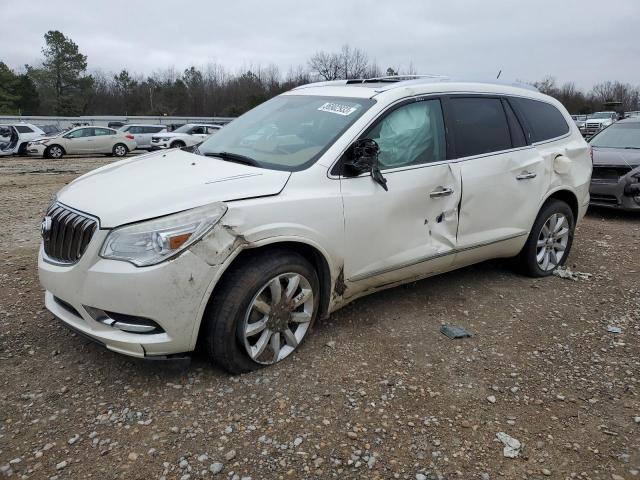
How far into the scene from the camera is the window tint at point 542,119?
15.2ft

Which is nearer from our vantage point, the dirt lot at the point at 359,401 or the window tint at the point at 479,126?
the dirt lot at the point at 359,401

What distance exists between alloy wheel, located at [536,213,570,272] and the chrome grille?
153 inches

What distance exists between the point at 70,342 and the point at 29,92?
61.4m

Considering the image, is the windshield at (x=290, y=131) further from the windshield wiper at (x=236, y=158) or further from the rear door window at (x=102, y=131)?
the rear door window at (x=102, y=131)

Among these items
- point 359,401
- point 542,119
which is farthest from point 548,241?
point 359,401

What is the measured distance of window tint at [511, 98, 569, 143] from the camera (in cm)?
463

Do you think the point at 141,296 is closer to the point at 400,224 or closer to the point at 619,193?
the point at 400,224

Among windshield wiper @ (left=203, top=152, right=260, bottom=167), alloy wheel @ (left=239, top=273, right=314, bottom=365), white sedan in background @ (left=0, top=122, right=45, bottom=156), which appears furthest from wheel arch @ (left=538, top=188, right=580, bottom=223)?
white sedan in background @ (left=0, top=122, right=45, bottom=156)

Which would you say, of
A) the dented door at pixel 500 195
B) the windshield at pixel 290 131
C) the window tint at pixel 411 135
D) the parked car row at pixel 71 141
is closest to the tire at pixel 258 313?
the windshield at pixel 290 131

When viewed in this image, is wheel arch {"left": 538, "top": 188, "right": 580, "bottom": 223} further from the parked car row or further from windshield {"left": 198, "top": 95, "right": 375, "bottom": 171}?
the parked car row

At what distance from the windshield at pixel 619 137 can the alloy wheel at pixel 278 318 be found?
301 inches

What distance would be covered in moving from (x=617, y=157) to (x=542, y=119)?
166 inches

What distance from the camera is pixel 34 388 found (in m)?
2.95

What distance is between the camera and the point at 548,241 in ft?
16.1
